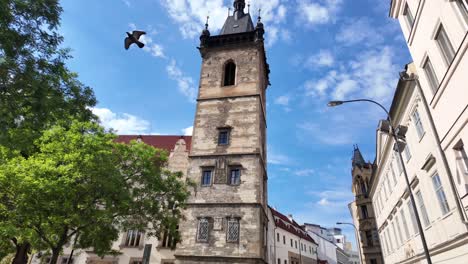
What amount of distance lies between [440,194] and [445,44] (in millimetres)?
6122

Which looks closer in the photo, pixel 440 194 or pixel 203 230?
pixel 440 194

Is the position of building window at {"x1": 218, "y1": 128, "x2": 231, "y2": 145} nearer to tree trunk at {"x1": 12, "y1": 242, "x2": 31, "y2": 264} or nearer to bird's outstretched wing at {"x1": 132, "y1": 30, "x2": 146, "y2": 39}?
tree trunk at {"x1": 12, "y1": 242, "x2": 31, "y2": 264}

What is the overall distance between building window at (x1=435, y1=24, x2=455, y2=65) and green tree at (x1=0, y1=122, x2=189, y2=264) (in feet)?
51.0

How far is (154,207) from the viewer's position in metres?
17.6

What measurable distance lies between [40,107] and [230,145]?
60.2 feet

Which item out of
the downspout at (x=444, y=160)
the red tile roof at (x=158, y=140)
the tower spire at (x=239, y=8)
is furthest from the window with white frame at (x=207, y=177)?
the tower spire at (x=239, y=8)

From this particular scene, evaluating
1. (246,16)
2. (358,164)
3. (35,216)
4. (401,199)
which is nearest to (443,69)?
(401,199)

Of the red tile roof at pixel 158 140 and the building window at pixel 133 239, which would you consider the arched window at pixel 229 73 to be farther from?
the building window at pixel 133 239

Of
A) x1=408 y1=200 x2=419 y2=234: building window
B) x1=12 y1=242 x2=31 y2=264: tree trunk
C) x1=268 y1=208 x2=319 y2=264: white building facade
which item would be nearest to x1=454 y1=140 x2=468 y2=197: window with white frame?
x1=408 y1=200 x2=419 y2=234: building window

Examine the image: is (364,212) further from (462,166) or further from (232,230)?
(462,166)

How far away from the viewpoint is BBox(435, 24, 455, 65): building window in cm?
992

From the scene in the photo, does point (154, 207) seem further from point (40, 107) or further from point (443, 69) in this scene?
point (443, 69)

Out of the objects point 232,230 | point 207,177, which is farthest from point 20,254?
point 232,230

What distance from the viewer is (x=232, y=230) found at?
21.6 metres
